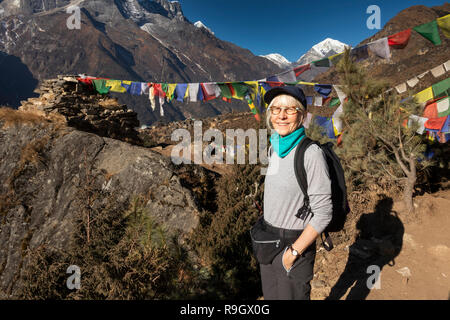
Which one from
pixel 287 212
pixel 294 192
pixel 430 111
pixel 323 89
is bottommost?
pixel 287 212

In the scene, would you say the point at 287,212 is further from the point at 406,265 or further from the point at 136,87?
the point at 136,87

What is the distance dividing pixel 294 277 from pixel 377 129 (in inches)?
176

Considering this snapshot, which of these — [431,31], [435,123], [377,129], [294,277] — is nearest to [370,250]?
[377,129]

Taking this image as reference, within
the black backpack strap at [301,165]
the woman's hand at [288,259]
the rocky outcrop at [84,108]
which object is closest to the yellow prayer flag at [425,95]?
the black backpack strap at [301,165]

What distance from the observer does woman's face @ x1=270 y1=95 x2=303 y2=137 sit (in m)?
1.54

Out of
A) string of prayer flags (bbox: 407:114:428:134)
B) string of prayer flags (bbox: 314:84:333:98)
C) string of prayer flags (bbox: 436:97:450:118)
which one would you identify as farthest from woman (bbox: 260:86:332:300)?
string of prayer flags (bbox: 314:84:333:98)

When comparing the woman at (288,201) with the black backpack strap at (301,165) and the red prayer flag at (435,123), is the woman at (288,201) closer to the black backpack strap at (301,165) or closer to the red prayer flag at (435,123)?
the black backpack strap at (301,165)

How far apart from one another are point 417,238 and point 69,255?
5.31m

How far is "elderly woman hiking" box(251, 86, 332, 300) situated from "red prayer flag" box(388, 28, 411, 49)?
634 centimetres

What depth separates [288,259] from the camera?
4.75 feet
